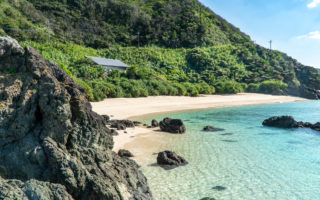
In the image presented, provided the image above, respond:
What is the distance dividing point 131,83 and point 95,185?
30.1 m

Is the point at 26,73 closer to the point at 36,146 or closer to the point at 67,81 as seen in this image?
the point at 67,81

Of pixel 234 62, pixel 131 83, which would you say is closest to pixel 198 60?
pixel 234 62

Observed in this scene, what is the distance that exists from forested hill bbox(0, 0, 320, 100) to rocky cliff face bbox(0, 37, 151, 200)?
20.0 m

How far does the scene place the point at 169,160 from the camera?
31.0ft

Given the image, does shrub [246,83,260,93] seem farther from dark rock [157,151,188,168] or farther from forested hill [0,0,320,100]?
dark rock [157,151,188,168]

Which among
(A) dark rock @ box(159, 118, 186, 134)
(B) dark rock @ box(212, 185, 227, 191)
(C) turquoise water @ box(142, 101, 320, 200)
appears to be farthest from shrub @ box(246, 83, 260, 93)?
(B) dark rock @ box(212, 185, 227, 191)

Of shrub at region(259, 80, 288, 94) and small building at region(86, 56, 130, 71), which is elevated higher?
small building at region(86, 56, 130, 71)

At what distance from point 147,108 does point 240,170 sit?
1932cm

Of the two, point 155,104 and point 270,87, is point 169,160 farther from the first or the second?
point 270,87

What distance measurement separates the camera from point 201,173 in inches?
343

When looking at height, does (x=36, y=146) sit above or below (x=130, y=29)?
below

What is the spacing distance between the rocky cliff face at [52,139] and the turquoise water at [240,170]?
220 cm

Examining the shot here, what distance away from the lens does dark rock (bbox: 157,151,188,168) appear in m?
9.36

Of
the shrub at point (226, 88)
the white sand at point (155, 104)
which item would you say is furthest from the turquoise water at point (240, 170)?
the shrub at point (226, 88)
